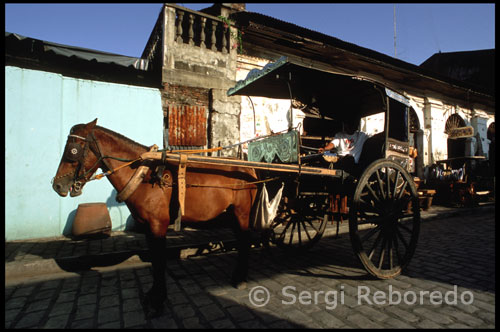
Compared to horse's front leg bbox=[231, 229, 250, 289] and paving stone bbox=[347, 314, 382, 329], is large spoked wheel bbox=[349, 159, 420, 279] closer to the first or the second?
paving stone bbox=[347, 314, 382, 329]

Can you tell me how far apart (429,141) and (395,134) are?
10157 mm

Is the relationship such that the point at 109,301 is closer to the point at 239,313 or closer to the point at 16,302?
the point at 16,302

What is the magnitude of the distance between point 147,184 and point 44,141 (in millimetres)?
4459

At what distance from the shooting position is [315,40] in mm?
8766

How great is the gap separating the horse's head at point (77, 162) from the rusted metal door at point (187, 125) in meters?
4.13

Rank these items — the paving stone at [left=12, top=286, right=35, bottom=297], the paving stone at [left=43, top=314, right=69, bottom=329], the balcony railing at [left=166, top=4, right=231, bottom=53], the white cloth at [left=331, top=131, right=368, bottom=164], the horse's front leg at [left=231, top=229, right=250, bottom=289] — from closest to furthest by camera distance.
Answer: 1. the paving stone at [left=43, top=314, right=69, bottom=329]
2. the paving stone at [left=12, top=286, right=35, bottom=297]
3. the horse's front leg at [left=231, top=229, right=250, bottom=289]
4. the white cloth at [left=331, top=131, right=368, bottom=164]
5. the balcony railing at [left=166, top=4, right=231, bottom=53]

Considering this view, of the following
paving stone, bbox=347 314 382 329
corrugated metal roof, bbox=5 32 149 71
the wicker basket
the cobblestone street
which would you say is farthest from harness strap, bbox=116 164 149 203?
corrugated metal roof, bbox=5 32 149 71

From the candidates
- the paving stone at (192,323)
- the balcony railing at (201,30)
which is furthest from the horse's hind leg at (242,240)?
the balcony railing at (201,30)

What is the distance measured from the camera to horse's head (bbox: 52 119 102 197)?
2830mm

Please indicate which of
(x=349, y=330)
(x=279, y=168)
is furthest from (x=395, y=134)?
(x=349, y=330)

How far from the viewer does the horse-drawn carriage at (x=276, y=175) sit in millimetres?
2896

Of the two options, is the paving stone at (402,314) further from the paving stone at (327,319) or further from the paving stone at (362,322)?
the paving stone at (327,319)

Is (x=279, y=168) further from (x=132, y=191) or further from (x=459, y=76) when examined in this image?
(x=459, y=76)

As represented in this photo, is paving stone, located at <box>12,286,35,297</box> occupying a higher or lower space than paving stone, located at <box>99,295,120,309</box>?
lower
